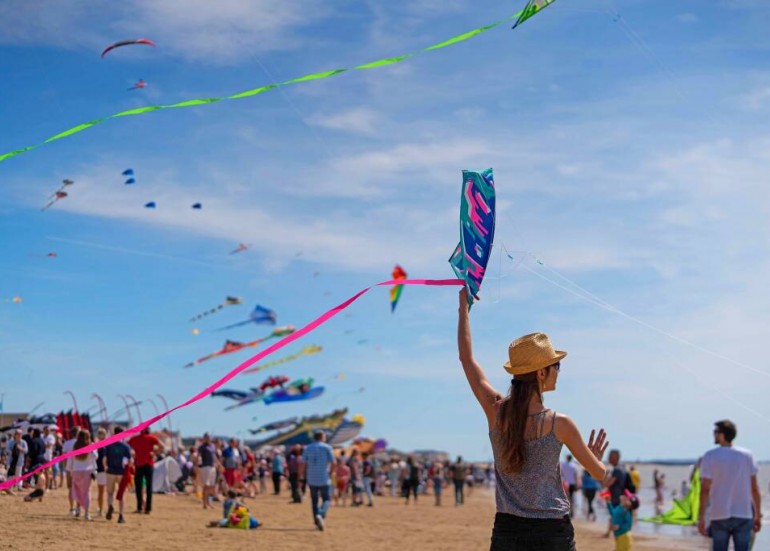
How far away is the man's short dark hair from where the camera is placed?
6.55 m

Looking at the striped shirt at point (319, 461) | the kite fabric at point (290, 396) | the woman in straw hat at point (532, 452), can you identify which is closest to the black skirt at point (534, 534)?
the woman in straw hat at point (532, 452)

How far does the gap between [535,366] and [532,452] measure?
32cm

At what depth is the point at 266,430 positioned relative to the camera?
5106 centimetres

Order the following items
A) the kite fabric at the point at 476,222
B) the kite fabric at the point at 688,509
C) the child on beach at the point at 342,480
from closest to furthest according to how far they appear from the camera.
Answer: the kite fabric at the point at 476,222
the kite fabric at the point at 688,509
the child on beach at the point at 342,480

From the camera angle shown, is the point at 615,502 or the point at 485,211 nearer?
the point at 485,211

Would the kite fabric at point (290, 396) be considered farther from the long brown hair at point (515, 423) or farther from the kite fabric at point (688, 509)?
the long brown hair at point (515, 423)

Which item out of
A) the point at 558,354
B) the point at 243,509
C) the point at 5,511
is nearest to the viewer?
the point at 558,354

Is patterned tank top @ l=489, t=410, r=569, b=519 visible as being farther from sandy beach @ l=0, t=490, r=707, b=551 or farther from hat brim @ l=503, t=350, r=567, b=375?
sandy beach @ l=0, t=490, r=707, b=551

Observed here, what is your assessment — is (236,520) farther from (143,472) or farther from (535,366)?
(535,366)

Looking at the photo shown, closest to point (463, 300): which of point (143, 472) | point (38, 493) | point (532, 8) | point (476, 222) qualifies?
point (476, 222)

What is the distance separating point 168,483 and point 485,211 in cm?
1876

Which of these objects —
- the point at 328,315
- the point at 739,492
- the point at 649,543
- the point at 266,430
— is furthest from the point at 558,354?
the point at 266,430

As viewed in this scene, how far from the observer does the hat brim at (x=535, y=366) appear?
11.8ft

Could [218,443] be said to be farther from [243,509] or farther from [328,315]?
[328,315]
